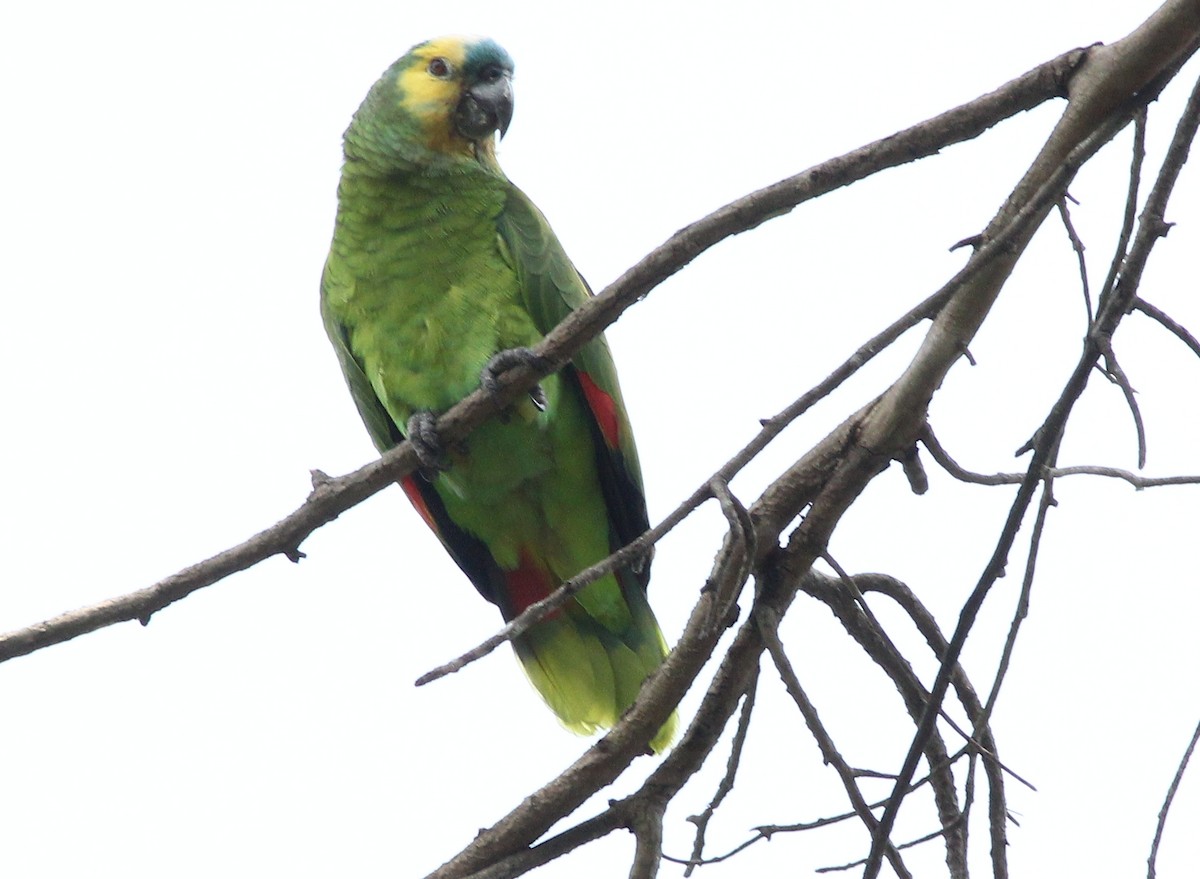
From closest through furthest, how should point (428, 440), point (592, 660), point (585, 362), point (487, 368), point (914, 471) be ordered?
1. point (914, 471)
2. point (428, 440)
3. point (487, 368)
4. point (585, 362)
5. point (592, 660)

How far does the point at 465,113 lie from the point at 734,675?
2147 mm

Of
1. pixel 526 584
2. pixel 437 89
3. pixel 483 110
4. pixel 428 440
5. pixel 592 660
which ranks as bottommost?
pixel 592 660

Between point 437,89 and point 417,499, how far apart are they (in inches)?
48.0

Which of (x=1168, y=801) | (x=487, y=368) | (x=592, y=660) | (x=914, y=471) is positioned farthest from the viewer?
(x=592, y=660)

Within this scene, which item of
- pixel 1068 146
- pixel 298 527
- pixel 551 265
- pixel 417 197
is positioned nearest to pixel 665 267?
pixel 1068 146

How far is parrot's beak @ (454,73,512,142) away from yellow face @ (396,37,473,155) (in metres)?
0.02

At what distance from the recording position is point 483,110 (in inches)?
142

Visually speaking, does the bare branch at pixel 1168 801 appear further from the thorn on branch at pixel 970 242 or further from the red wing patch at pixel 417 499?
the red wing patch at pixel 417 499

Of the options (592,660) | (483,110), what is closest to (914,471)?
(592,660)

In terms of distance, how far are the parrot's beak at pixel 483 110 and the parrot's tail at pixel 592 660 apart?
141 cm

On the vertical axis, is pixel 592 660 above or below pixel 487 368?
below

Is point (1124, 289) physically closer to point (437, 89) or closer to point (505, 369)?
point (505, 369)

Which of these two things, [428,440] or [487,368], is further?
[487,368]

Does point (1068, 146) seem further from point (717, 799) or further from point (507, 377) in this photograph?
point (717, 799)
